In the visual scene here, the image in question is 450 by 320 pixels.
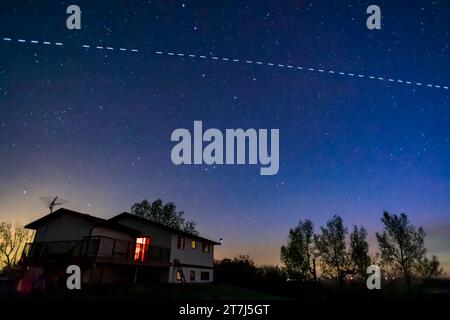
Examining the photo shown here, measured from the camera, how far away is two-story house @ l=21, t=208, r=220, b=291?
2245 centimetres

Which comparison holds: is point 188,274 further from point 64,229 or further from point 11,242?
point 11,242

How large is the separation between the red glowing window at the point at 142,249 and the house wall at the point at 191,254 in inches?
80.7

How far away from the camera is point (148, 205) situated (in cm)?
5131

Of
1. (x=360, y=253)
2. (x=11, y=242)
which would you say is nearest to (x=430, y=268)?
(x=360, y=253)

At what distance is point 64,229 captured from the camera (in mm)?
26109

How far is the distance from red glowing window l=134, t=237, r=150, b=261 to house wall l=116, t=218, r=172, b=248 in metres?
0.44

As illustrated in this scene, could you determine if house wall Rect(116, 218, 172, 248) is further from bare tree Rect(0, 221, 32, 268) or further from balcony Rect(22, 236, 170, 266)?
bare tree Rect(0, 221, 32, 268)

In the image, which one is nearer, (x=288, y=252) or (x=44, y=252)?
(x=44, y=252)

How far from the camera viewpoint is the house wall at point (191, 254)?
30.3 metres

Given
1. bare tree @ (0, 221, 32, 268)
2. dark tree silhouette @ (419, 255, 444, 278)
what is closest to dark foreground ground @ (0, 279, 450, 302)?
dark tree silhouette @ (419, 255, 444, 278)
